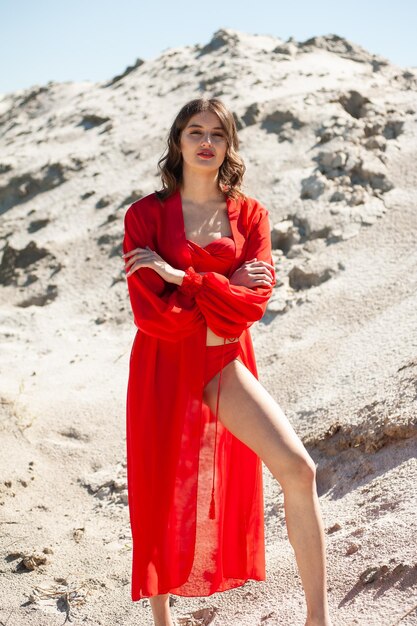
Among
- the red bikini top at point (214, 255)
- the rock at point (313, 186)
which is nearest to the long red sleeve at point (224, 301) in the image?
the red bikini top at point (214, 255)

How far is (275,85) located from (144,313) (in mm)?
7300

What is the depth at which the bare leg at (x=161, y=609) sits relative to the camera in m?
3.08

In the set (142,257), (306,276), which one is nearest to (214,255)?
(142,257)

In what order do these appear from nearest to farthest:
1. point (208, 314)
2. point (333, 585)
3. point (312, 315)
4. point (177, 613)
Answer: point (208, 314) < point (333, 585) < point (177, 613) < point (312, 315)

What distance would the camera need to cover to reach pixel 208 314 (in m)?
2.94

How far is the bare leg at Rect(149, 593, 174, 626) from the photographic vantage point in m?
3.08

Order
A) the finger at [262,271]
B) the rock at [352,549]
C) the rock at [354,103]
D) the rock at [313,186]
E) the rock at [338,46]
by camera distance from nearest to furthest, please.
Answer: the finger at [262,271]
the rock at [352,549]
the rock at [313,186]
the rock at [354,103]
the rock at [338,46]

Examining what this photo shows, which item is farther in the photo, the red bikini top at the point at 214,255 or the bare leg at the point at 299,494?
the red bikini top at the point at 214,255

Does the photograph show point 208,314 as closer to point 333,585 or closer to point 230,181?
point 230,181

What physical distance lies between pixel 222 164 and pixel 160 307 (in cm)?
70

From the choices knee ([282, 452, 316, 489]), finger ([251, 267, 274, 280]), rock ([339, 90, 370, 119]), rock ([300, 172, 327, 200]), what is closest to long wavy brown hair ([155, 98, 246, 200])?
finger ([251, 267, 274, 280])

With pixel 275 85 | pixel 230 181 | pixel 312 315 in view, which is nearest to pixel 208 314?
pixel 230 181

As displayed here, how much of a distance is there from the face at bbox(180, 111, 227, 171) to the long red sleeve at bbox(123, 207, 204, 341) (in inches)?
14.7

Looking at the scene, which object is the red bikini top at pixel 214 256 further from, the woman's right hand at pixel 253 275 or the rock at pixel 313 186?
→ the rock at pixel 313 186
